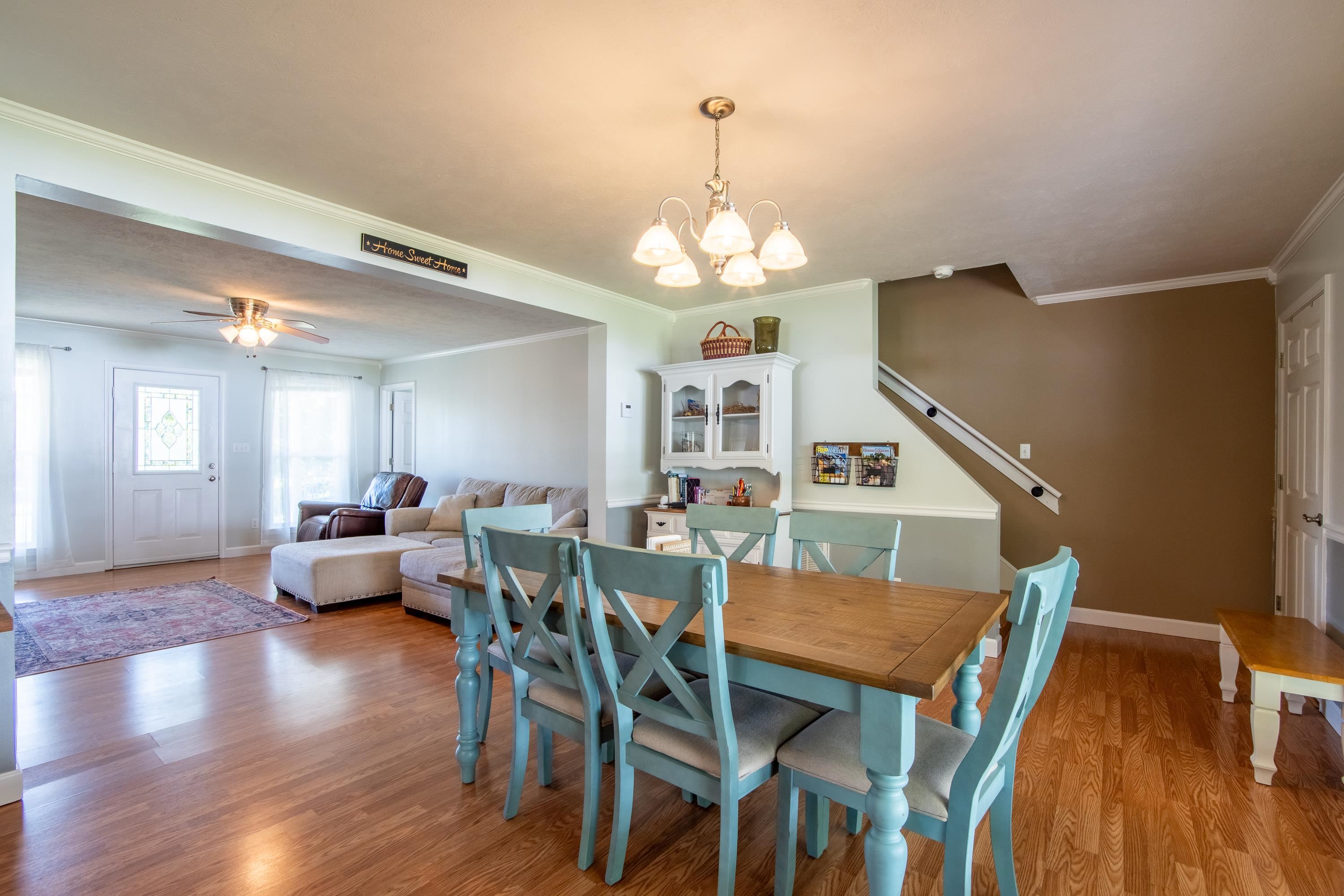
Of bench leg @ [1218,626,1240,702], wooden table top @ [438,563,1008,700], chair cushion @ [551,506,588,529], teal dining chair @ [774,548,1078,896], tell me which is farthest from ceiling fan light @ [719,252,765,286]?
chair cushion @ [551,506,588,529]

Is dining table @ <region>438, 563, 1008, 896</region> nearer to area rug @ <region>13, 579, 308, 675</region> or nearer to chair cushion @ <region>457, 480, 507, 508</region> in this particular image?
area rug @ <region>13, 579, 308, 675</region>

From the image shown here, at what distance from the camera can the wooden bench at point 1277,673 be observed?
223cm

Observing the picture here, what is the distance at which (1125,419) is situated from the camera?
428 cm

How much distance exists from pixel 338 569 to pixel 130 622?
1296 millimetres

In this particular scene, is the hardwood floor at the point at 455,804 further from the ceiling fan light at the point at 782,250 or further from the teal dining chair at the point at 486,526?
the ceiling fan light at the point at 782,250

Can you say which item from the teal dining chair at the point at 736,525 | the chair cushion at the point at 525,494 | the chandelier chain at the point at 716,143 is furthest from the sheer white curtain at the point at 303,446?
the chandelier chain at the point at 716,143

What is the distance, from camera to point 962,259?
366cm

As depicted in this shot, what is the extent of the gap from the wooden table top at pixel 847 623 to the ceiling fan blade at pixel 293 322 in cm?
440

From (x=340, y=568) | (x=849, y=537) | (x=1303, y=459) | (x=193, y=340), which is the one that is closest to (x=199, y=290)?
(x=340, y=568)

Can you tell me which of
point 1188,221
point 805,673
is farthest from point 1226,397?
point 805,673

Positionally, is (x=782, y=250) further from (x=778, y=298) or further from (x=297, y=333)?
(x=297, y=333)

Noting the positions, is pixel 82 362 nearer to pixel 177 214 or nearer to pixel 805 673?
pixel 177 214

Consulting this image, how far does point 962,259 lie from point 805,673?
9.94 ft

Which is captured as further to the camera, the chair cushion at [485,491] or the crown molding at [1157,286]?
the chair cushion at [485,491]
